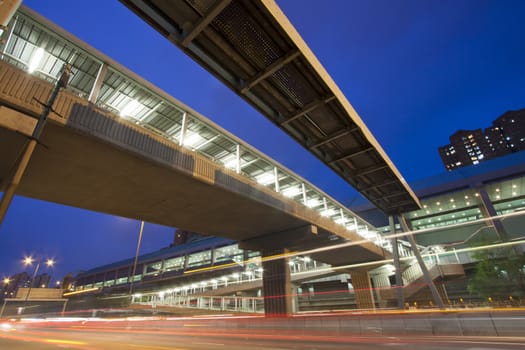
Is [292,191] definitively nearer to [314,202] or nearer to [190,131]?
[314,202]

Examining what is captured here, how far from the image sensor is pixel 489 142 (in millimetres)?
150000

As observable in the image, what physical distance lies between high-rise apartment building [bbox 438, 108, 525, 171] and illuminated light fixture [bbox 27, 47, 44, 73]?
17703 centimetres

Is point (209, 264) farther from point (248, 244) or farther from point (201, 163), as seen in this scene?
point (201, 163)

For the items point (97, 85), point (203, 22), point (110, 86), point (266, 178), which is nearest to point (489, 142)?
point (266, 178)

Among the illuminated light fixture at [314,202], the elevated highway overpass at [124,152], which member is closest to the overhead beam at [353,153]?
the elevated highway overpass at [124,152]

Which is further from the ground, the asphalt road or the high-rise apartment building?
the high-rise apartment building

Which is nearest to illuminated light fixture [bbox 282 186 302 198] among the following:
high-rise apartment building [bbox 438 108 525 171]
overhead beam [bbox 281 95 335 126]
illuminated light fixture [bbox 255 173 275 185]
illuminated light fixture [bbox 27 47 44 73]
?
illuminated light fixture [bbox 255 173 275 185]

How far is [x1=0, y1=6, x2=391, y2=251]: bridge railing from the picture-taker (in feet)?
34.7

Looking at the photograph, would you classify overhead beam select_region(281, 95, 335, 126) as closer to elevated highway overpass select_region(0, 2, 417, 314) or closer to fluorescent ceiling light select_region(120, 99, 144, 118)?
elevated highway overpass select_region(0, 2, 417, 314)

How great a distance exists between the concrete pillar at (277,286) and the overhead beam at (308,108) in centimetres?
1323

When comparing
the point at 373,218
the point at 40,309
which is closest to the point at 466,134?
the point at 373,218

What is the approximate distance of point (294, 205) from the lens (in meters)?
18.2

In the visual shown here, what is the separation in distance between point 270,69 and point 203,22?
2196 millimetres

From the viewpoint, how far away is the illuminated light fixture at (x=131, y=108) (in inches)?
544
